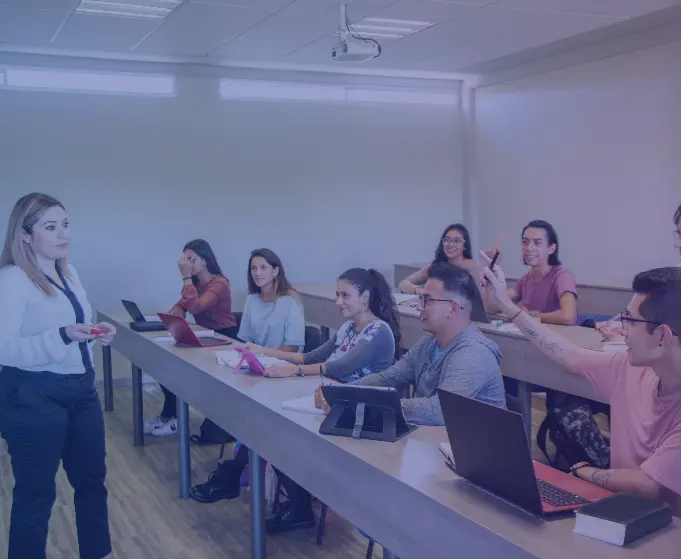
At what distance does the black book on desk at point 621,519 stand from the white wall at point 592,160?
4.18 metres

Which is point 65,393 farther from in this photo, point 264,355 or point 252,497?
point 264,355

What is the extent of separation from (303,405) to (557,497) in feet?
3.43

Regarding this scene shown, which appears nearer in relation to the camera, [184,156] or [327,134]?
[184,156]

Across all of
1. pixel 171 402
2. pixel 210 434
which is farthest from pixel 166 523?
pixel 171 402

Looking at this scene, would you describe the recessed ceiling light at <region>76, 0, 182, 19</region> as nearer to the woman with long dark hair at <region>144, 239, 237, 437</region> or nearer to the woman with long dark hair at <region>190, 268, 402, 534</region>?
the woman with long dark hair at <region>144, 239, 237, 437</region>

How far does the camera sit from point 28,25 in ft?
15.9

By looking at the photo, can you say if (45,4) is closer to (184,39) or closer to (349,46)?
(184,39)

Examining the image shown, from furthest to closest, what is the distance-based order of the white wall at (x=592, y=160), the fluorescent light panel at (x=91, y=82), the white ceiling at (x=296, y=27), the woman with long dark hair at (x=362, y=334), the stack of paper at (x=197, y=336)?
the fluorescent light panel at (x=91, y=82) → the white wall at (x=592, y=160) → the white ceiling at (x=296, y=27) → the stack of paper at (x=197, y=336) → the woman with long dark hair at (x=362, y=334)

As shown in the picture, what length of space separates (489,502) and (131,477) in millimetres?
2854

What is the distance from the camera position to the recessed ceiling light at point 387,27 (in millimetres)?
4906

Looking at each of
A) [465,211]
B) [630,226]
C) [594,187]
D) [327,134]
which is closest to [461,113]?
[465,211]

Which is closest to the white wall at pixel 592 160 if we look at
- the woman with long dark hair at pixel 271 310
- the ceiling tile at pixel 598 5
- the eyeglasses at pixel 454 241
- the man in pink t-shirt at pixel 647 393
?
the ceiling tile at pixel 598 5

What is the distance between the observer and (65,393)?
248cm

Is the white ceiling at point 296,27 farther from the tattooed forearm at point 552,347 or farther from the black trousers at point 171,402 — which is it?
the tattooed forearm at point 552,347
